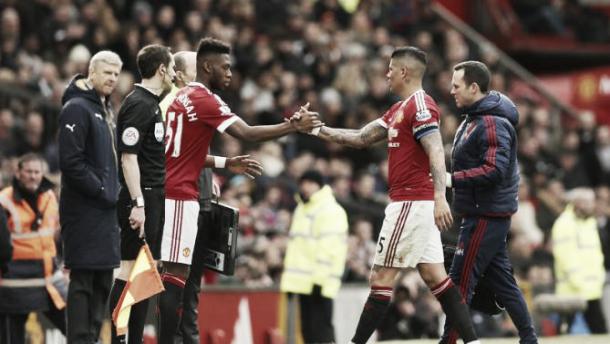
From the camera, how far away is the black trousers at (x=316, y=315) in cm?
1527

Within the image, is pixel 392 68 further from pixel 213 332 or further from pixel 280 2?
pixel 280 2

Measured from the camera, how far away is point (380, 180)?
21.2 m

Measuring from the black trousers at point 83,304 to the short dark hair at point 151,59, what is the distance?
1.57 meters

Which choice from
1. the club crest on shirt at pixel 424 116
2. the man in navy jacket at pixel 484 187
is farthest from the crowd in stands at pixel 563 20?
the club crest on shirt at pixel 424 116

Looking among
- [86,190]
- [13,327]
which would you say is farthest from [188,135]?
[13,327]

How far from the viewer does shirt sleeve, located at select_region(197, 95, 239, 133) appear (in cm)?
1055

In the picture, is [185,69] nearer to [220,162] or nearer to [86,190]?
[220,162]

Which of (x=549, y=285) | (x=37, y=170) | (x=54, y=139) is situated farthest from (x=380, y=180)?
(x=37, y=170)

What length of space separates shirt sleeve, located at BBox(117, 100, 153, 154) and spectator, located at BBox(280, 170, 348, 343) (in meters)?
5.23

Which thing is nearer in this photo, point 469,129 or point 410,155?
point 410,155

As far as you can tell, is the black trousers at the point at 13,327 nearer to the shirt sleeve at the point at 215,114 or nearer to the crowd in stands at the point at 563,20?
the shirt sleeve at the point at 215,114

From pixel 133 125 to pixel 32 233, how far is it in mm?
2886

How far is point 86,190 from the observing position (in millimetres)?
10586

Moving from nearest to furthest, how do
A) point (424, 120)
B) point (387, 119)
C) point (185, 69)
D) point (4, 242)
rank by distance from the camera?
point (424, 120) < point (387, 119) < point (185, 69) < point (4, 242)
